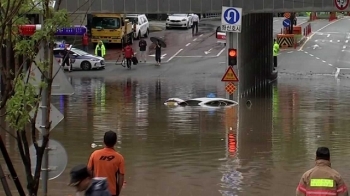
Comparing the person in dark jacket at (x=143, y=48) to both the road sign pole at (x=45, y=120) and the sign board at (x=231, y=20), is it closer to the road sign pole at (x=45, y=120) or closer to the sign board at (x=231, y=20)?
the sign board at (x=231, y=20)

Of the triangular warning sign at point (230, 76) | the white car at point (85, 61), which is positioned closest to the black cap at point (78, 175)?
the triangular warning sign at point (230, 76)

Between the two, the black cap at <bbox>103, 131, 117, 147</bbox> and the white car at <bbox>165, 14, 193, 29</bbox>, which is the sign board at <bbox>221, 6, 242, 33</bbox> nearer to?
the black cap at <bbox>103, 131, 117, 147</bbox>

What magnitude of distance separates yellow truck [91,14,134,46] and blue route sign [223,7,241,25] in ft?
82.0

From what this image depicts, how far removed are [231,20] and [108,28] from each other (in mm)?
25822

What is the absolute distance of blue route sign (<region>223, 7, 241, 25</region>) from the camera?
27453 mm

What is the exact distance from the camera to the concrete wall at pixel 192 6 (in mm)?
30531

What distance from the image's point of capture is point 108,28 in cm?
5288

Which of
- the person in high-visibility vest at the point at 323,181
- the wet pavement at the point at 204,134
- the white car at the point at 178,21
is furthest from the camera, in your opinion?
the white car at the point at 178,21

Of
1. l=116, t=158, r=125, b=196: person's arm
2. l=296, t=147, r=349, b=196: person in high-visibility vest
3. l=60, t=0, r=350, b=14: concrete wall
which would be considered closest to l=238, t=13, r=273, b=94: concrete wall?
l=60, t=0, r=350, b=14: concrete wall

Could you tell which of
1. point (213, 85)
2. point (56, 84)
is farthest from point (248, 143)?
point (213, 85)

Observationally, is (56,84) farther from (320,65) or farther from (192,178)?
(320,65)

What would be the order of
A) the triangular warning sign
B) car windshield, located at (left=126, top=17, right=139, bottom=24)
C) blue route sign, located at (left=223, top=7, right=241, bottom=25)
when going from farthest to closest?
1. car windshield, located at (left=126, top=17, right=139, bottom=24)
2. blue route sign, located at (left=223, top=7, right=241, bottom=25)
3. the triangular warning sign

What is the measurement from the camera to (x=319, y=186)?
8383 mm

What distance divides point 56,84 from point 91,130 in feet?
38.7
